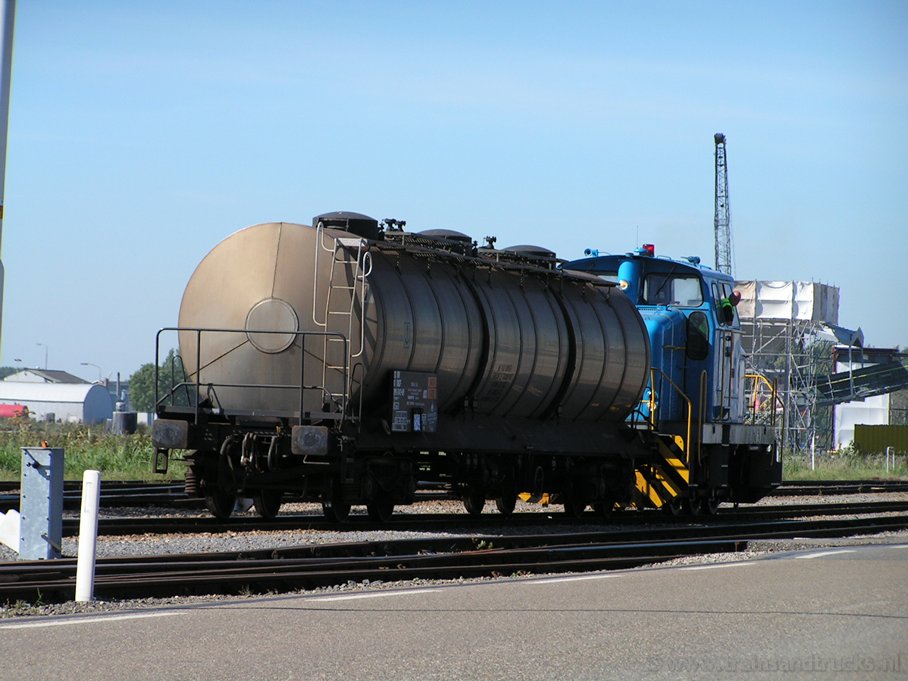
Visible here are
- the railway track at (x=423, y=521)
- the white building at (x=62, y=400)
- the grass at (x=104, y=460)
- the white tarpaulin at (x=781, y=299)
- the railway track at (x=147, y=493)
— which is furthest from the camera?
the white building at (x=62, y=400)

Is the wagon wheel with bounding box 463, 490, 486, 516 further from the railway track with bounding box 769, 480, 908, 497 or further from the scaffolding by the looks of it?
the scaffolding

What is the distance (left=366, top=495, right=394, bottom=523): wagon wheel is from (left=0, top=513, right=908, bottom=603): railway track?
2.32m

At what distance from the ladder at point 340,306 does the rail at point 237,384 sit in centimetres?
2

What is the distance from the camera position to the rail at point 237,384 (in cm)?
1462

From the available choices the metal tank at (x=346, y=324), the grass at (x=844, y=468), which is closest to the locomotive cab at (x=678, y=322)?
the metal tank at (x=346, y=324)

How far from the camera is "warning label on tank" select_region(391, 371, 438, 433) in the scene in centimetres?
1503

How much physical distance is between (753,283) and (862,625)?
59416 mm

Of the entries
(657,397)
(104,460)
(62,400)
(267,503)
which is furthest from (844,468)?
(62,400)

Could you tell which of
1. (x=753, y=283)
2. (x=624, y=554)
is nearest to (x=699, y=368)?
(x=624, y=554)

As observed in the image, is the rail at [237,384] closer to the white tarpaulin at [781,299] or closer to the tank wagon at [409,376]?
the tank wagon at [409,376]

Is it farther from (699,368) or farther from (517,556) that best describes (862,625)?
(699,368)

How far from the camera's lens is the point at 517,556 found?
12.4 meters

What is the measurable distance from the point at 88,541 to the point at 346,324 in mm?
6103

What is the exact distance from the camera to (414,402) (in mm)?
15250
